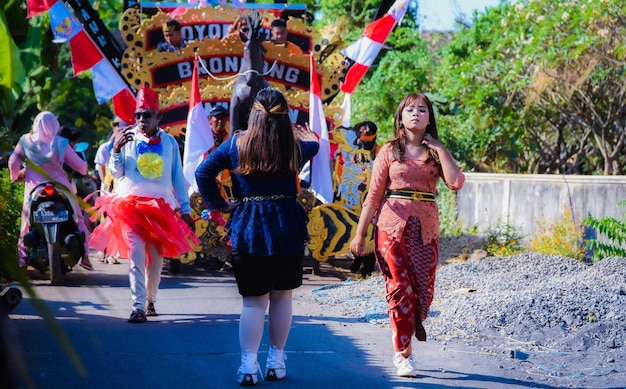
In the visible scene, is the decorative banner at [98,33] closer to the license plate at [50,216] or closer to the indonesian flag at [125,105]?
the indonesian flag at [125,105]

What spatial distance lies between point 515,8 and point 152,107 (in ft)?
35.1

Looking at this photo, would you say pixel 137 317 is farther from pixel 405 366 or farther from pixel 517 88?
pixel 517 88

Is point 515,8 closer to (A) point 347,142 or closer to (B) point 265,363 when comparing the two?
(A) point 347,142

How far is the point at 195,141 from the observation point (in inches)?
439

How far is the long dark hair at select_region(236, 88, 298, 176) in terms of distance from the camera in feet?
18.7

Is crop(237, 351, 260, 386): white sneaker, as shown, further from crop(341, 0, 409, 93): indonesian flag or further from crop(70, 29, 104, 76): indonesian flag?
crop(70, 29, 104, 76): indonesian flag

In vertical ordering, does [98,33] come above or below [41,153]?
above

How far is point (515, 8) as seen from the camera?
16.8 m

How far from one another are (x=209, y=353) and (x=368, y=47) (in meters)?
8.05

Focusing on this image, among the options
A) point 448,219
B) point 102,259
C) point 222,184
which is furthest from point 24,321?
point 448,219

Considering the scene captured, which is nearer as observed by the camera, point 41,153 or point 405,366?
point 405,366

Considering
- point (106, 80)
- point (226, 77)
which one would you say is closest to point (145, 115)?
→ point (226, 77)

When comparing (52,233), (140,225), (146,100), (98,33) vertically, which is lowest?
(52,233)

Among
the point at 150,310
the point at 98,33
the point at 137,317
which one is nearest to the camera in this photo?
the point at 137,317
